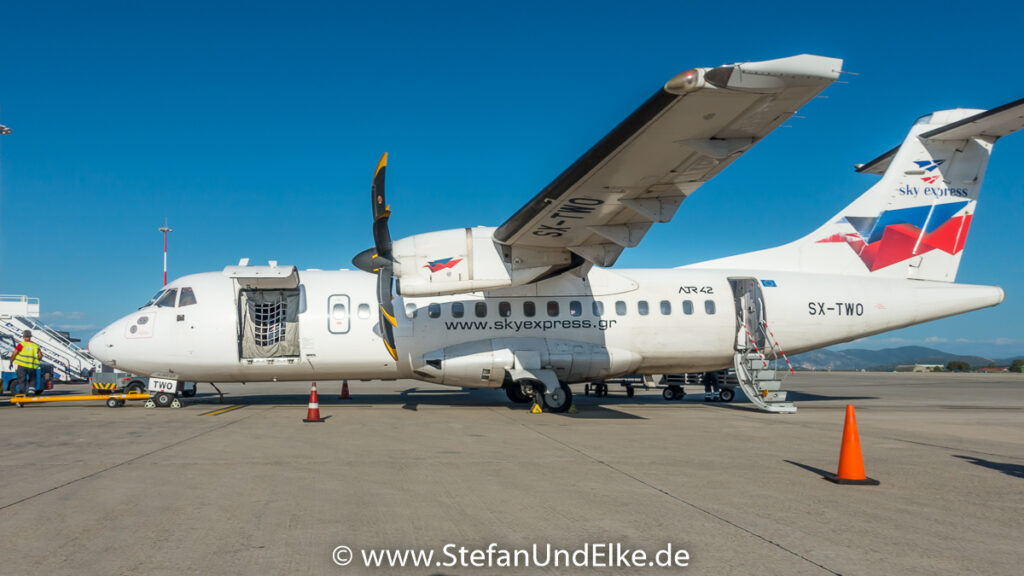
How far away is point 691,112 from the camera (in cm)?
781

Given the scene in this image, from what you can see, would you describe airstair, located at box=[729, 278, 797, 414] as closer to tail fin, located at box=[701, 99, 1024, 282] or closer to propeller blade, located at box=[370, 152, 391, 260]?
tail fin, located at box=[701, 99, 1024, 282]

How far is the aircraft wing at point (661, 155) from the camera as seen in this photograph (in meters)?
6.96

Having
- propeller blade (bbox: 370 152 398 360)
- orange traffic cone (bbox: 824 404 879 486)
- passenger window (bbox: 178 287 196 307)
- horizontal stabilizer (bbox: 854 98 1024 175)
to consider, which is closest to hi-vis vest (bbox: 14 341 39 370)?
passenger window (bbox: 178 287 196 307)

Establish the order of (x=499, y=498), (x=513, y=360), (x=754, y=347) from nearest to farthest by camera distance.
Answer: (x=499, y=498), (x=513, y=360), (x=754, y=347)

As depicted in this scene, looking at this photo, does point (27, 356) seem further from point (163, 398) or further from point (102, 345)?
point (163, 398)

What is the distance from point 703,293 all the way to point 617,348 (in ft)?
8.26

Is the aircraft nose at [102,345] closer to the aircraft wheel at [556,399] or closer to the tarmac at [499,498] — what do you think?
the tarmac at [499,498]

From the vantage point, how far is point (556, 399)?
13633 millimetres

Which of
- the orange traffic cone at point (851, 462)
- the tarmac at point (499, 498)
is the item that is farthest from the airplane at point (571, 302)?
the orange traffic cone at point (851, 462)

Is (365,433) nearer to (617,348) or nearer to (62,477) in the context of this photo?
(62,477)

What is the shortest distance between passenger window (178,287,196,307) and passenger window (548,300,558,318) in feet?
26.7

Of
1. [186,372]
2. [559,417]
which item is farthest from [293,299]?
[559,417]

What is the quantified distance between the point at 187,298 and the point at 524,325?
7789 millimetres

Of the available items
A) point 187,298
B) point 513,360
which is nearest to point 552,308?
point 513,360
